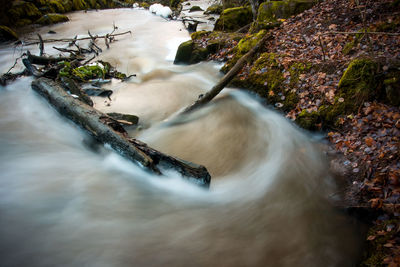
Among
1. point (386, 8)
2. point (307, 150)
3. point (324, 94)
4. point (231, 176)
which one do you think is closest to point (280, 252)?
point (231, 176)

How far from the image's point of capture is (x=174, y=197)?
3.63m

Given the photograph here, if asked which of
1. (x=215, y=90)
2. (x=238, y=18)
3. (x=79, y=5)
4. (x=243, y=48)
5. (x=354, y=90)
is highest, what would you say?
(x=79, y=5)

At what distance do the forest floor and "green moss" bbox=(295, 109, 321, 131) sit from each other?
0.07m

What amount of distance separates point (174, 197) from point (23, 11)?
22050 millimetres

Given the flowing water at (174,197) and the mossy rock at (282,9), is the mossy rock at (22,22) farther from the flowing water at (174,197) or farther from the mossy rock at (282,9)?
the mossy rock at (282,9)

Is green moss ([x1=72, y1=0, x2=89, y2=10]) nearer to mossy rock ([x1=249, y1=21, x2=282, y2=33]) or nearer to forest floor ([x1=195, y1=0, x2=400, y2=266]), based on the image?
mossy rock ([x1=249, y1=21, x2=282, y2=33])

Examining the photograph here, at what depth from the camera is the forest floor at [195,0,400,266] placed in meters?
2.82

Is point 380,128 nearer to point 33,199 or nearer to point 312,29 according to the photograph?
point 312,29

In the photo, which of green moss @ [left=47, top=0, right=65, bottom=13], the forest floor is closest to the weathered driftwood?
the forest floor

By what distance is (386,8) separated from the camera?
18.4ft

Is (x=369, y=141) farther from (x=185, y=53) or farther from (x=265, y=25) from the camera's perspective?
(x=185, y=53)

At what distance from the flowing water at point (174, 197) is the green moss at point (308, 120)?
9.3 inches

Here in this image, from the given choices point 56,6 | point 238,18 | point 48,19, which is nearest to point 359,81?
point 238,18

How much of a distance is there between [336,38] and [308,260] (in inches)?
226
